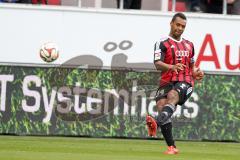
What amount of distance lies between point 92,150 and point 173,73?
1906 millimetres

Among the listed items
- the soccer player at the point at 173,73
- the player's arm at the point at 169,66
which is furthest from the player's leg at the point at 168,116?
the player's arm at the point at 169,66

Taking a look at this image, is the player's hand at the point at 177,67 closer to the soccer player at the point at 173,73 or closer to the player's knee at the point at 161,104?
the soccer player at the point at 173,73

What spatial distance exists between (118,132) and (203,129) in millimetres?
1759

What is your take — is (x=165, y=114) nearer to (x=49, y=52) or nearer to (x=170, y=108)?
(x=170, y=108)

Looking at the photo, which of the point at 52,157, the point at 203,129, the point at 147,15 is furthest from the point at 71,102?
the point at 52,157

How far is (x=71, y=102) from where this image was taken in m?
17.9

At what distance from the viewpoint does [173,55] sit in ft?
41.1

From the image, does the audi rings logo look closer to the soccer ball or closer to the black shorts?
the soccer ball

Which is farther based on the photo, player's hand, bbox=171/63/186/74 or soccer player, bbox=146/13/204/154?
soccer player, bbox=146/13/204/154

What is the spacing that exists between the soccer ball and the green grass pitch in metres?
3.38

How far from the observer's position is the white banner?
20.8m

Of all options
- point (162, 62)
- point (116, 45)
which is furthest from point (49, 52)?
point (162, 62)

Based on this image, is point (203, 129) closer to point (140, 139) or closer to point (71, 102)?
point (140, 139)

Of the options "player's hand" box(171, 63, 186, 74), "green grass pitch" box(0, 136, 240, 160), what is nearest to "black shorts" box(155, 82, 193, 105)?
"player's hand" box(171, 63, 186, 74)
